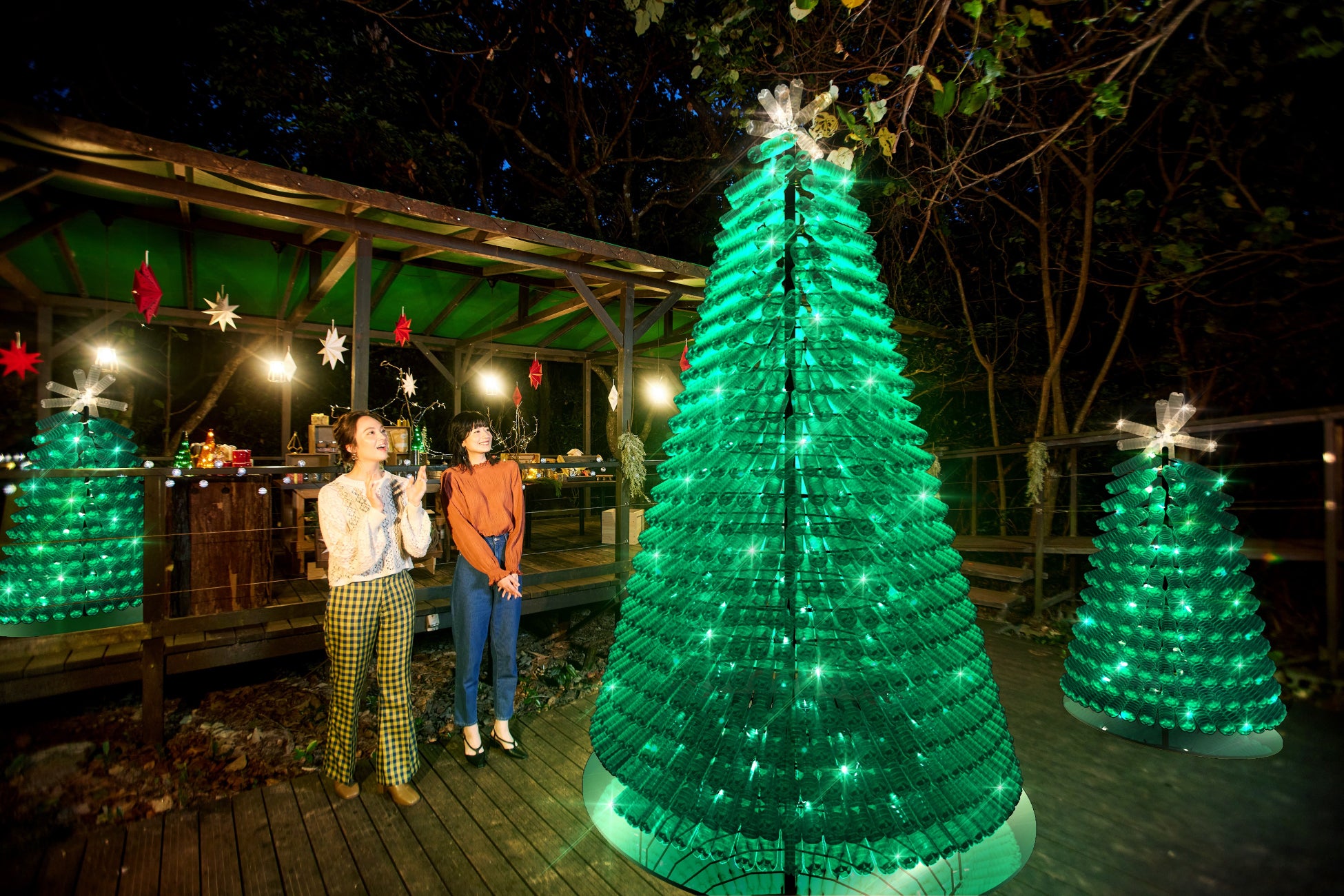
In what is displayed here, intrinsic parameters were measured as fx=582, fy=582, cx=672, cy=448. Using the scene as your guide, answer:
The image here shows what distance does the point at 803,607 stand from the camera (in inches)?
97.9

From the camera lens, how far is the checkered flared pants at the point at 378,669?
3121 mm

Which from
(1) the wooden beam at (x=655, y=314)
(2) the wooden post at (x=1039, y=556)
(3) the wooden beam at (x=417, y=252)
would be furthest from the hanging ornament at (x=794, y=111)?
(2) the wooden post at (x=1039, y=556)

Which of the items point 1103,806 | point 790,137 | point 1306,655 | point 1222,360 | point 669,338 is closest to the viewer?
point 790,137

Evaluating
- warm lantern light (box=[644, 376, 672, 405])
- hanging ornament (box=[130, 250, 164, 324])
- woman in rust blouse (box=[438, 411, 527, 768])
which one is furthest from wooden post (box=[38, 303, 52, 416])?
warm lantern light (box=[644, 376, 672, 405])

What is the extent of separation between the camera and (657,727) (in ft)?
8.36

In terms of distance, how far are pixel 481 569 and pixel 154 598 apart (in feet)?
7.88

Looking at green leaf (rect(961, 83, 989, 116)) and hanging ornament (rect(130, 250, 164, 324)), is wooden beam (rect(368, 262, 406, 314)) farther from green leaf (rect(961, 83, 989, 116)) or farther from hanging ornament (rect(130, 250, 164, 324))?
green leaf (rect(961, 83, 989, 116))

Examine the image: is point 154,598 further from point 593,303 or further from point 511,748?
point 593,303

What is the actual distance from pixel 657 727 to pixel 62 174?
5.48m

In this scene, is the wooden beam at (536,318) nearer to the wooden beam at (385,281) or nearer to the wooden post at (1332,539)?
the wooden beam at (385,281)

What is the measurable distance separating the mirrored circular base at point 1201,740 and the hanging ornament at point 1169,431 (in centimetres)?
188

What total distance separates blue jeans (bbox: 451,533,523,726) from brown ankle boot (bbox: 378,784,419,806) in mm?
482

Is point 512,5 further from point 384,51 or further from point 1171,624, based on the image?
point 1171,624

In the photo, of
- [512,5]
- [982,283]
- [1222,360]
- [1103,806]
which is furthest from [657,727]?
[512,5]
